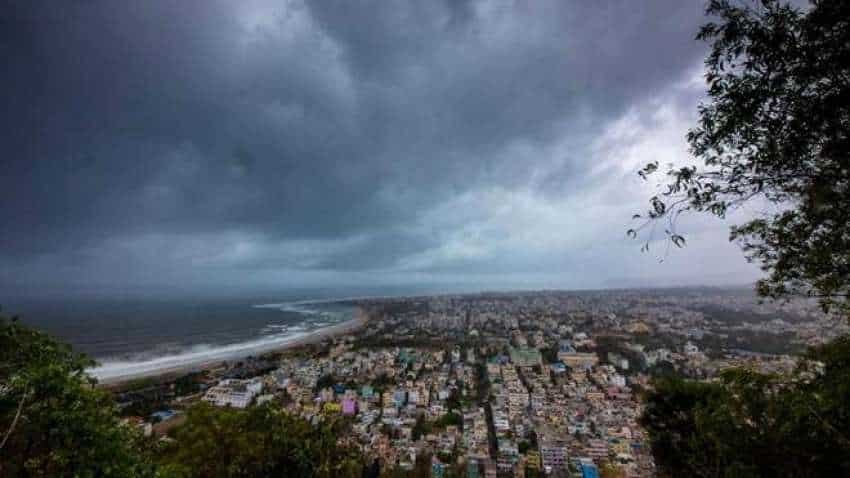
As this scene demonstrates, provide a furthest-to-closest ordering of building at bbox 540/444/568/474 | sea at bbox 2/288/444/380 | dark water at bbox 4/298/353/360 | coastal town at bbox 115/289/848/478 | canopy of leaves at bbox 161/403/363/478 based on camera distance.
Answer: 1. dark water at bbox 4/298/353/360
2. sea at bbox 2/288/444/380
3. coastal town at bbox 115/289/848/478
4. building at bbox 540/444/568/474
5. canopy of leaves at bbox 161/403/363/478

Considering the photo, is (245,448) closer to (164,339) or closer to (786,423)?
(786,423)

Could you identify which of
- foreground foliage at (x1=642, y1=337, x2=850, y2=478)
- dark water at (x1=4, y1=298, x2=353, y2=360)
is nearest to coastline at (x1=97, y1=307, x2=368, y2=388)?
dark water at (x1=4, y1=298, x2=353, y2=360)

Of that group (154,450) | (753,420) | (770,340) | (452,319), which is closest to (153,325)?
Result: (452,319)

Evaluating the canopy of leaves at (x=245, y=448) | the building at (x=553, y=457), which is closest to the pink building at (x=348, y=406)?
the building at (x=553, y=457)

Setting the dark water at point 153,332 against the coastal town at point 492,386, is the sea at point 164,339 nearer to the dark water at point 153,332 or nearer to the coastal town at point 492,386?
the dark water at point 153,332

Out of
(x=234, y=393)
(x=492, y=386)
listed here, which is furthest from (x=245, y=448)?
(x=492, y=386)

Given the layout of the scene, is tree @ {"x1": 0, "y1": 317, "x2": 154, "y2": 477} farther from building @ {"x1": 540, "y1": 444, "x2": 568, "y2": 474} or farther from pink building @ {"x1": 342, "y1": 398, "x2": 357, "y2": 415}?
pink building @ {"x1": 342, "y1": 398, "x2": 357, "y2": 415}
